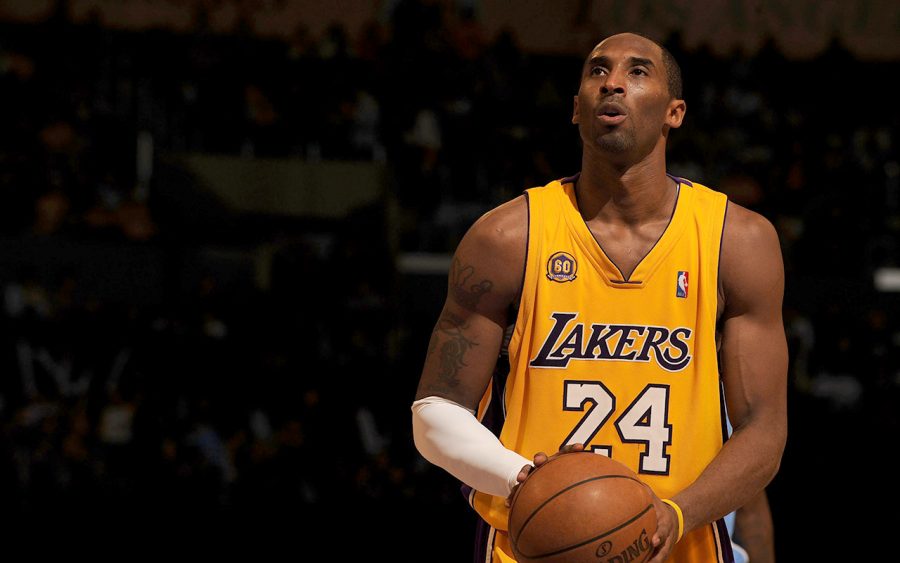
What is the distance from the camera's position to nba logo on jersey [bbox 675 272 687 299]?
127 inches

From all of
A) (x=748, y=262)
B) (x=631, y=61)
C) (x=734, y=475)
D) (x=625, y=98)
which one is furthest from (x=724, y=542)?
(x=631, y=61)

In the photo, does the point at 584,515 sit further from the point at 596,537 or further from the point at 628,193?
the point at 628,193

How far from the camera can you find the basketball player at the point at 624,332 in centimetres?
317

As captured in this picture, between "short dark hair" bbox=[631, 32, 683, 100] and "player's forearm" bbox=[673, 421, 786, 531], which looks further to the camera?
"short dark hair" bbox=[631, 32, 683, 100]

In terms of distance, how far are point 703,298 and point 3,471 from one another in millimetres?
6790

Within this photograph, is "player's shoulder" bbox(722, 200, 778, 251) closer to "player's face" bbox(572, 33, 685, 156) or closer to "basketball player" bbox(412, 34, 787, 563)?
"basketball player" bbox(412, 34, 787, 563)

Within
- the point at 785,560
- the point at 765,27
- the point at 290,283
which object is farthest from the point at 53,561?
the point at 765,27

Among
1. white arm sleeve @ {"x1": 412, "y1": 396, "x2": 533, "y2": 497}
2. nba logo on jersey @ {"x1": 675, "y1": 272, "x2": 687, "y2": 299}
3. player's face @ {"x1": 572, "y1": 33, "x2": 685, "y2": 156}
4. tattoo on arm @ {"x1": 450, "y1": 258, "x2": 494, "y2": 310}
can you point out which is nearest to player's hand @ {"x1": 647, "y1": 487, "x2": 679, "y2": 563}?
white arm sleeve @ {"x1": 412, "y1": 396, "x2": 533, "y2": 497}

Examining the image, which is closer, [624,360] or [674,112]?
[624,360]

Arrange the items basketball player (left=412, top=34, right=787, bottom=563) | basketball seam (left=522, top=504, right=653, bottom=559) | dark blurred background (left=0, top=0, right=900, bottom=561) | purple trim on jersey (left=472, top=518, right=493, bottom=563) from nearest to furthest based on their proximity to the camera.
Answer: basketball seam (left=522, top=504, right=653, bottom=559)
basketball player (left=412, top=34, right=787, bottom=563)
purple trim on jersey (left=472, top=518, right=493, bottom=563)
dark blurred background (left=0, top=0, right=900, bottom=561)

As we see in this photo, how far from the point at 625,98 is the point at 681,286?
54 centimetres

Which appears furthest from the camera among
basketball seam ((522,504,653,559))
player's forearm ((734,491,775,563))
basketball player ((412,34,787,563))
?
Result: player's forearm ((734,491,775,563))

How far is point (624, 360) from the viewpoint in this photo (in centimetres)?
318

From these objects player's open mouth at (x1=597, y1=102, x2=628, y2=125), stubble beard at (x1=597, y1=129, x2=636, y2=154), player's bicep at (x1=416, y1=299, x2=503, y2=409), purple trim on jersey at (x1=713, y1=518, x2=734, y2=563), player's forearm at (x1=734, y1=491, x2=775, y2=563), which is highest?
player's open mouth at (x1=597, y1=102, x2=628, y2=125)
